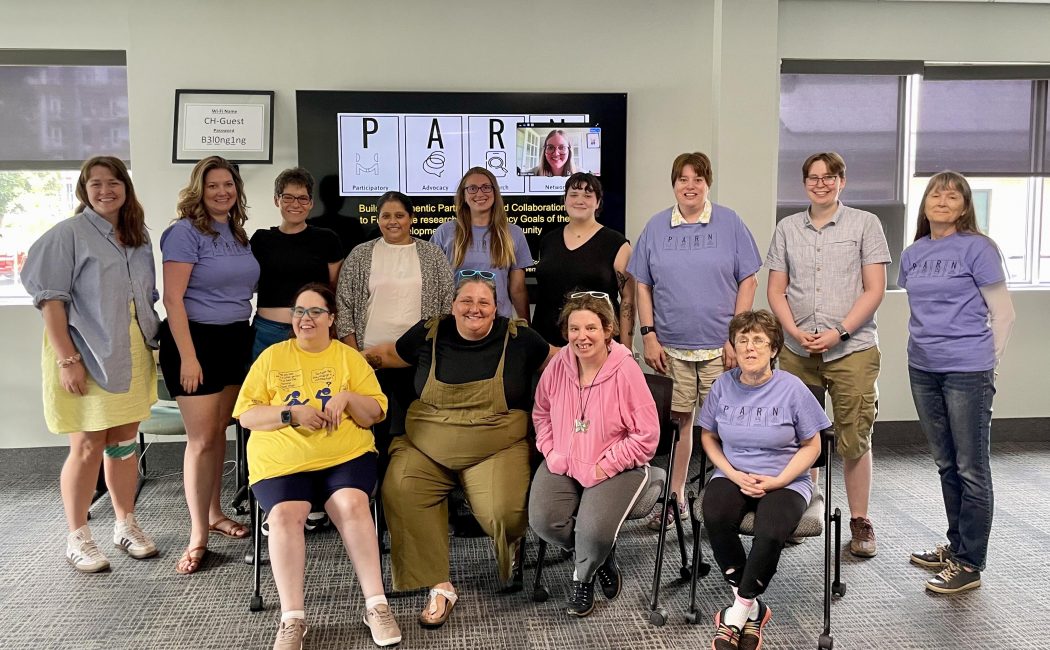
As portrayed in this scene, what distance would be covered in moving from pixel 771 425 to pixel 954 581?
1002 mm

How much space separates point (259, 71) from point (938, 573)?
4.03 m

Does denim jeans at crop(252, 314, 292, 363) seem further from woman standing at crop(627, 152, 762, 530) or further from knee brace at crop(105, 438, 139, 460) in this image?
woman standing at crop(627, 152, 762, 530)

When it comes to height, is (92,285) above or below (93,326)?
above

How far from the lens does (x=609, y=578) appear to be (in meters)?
2.87

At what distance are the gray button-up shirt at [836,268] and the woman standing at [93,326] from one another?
8.57 feet

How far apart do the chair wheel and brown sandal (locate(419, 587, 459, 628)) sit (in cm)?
68

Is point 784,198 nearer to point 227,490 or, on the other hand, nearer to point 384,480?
point 384,480

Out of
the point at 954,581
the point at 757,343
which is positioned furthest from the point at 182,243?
the point at 954,581

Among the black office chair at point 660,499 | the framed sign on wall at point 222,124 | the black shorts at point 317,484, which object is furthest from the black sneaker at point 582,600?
the framed sign on wall at point 222,124

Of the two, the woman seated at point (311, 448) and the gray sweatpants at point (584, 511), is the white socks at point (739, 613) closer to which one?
the gray sweatpants at point (584, 511)

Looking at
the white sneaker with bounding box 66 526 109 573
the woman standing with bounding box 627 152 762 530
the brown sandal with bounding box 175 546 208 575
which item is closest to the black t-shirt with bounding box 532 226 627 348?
the woman standing with bounding box 627 152 762 530

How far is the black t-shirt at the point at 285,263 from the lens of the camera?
3.32 metres

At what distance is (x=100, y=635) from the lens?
2.67 meters

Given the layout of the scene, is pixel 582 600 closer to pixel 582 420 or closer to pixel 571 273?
pixel 582 420
